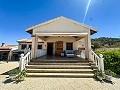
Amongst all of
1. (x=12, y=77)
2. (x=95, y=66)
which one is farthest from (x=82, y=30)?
(x=12, y=77)

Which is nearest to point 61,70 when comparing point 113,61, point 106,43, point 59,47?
point 113,61

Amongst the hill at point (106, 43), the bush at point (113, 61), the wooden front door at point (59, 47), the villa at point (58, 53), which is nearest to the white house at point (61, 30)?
the villa at point (58, 53)

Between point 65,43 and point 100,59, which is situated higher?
point 65,43

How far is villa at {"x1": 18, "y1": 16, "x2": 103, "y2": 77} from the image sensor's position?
28.3 feet

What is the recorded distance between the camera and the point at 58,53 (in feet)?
66.1

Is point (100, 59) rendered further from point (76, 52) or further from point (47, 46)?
point (47, 46)

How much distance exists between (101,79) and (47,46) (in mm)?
14655

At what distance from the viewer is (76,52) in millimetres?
18109

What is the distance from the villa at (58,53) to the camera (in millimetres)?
8633

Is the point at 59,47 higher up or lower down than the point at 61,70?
higher up

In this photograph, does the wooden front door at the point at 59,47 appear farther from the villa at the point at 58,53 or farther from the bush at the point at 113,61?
the bush at the point at 113,61

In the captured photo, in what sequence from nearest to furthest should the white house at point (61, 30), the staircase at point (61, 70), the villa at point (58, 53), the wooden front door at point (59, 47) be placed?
the staircase at point (61, 70), the villa at point (58, 53), the white house at point (61, 30), the wooden front door at point (59, 47)

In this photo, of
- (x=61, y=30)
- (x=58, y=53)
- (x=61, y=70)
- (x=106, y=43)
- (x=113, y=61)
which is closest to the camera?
(x=61, y=70)

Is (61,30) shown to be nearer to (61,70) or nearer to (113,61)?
(61,70)
